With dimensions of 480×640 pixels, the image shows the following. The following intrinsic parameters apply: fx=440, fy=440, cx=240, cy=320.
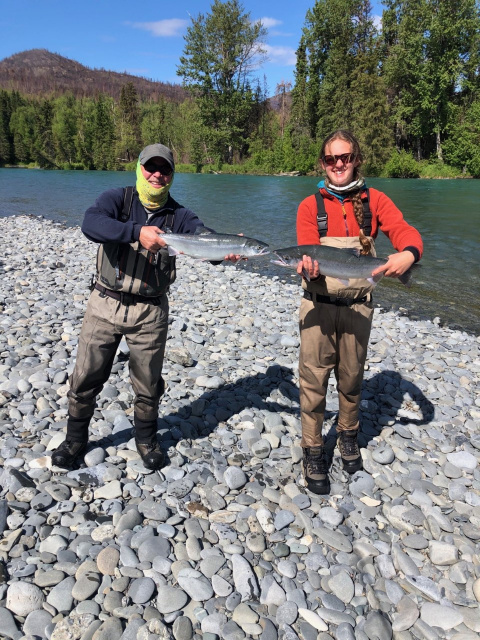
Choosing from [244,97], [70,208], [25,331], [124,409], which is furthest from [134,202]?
[244,97]

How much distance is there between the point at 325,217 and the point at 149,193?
1.30m

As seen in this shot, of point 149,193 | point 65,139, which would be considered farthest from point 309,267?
point 65,139

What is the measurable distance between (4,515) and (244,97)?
242 feet

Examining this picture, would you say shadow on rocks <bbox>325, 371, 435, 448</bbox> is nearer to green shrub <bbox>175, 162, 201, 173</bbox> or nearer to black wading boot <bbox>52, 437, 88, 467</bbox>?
black wading boot <bbox>52, 437, 88, 467</bbox>

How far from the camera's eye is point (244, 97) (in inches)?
2665

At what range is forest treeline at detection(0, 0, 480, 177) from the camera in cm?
5028

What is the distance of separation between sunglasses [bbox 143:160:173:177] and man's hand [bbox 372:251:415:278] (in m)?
1.64

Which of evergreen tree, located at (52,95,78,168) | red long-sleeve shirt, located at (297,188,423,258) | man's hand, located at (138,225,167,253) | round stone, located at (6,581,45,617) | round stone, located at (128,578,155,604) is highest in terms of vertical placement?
evergreen tree, located at (52,95,78,168)

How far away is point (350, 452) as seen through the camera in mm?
3900

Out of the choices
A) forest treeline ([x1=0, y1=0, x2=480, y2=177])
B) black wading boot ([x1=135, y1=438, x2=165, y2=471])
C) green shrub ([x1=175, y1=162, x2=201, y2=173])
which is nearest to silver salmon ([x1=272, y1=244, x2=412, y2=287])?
black wading boot ([x1=135, y1=438, x2=165, y2=471])

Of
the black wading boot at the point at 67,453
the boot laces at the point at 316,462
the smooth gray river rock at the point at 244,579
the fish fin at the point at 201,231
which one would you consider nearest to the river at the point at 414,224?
the boot laces at the point at 316,462

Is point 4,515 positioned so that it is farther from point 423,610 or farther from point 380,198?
point 380,198

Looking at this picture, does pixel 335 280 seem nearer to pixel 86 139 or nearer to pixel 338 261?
pixel 338 261

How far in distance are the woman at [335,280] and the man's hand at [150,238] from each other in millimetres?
996
